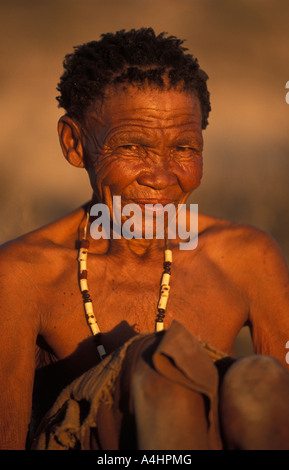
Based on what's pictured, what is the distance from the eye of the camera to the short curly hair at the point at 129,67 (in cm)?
324

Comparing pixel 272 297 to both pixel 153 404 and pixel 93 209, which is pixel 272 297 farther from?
pixel 153 404

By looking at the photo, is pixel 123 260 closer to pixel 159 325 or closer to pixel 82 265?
pixel 82 265

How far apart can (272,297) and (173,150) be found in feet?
2.74

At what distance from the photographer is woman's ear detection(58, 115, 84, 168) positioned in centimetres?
352

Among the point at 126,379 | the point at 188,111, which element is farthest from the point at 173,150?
the point at 126,379

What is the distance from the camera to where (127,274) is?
3.44 m

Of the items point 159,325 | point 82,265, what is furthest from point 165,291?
point 82,265

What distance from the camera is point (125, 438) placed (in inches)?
94.7

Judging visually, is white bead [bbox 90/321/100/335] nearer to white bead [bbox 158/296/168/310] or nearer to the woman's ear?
white bead [bbox 158/296/168/310]

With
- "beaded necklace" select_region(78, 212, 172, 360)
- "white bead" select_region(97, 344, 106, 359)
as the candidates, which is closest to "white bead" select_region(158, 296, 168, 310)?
"beaded necklace" select_region(78, 212, 172, 360)

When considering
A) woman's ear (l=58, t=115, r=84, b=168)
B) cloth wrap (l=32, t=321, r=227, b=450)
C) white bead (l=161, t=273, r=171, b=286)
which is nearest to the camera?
cloth wrap (l=32, t=321, r=227, b=450)

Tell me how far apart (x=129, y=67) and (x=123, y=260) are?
876 mm

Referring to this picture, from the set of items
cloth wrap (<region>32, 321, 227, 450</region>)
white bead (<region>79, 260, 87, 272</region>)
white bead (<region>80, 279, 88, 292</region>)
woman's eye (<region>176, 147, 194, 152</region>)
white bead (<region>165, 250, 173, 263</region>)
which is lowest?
cloth wrap (<region>32, 321, 227, 450</region>)

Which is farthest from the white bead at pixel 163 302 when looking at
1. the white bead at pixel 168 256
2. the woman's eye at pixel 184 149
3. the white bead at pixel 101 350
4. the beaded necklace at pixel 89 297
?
the woman's eye at pixel 184 149
